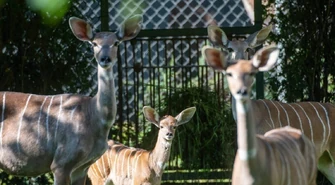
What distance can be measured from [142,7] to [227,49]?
3.13 meters

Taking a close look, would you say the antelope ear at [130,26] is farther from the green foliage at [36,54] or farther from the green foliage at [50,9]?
the green foliage at [36,54]

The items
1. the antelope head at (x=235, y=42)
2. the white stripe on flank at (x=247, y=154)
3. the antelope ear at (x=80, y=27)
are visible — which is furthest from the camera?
the antelope head at (x=235, y=42)

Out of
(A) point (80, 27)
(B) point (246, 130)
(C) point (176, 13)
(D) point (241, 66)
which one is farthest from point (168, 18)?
(B) point (246, 130)

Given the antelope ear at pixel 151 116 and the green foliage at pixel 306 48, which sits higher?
the green foliage at pixel 306 48

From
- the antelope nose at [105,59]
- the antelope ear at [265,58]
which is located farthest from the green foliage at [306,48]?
the antelope ear at [265,58]

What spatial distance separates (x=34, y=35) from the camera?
8195mm

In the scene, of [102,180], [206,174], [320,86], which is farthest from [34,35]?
[320,86]

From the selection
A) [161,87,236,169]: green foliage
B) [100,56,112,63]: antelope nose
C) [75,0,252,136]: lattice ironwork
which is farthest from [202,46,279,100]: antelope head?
[75,0,252,136]: lattice ironwork

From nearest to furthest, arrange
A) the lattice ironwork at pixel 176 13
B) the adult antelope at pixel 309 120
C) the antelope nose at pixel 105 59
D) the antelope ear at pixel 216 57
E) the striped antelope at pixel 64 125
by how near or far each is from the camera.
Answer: the antelope ear at pixel 216 57
the antelope nose at pixel 105 59
the striped antelope at pixel 64 125
the adult antelope at pixel 309 120
the lattice ironwork at pixel 176 13

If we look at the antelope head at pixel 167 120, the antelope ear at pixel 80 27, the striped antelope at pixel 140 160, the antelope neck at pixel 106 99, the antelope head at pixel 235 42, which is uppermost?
the antelope ear at pixel 80 27

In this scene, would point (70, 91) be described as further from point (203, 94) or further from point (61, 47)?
point (203, 94)

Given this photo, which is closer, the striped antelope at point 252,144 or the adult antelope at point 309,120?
the striped antelope at point 252,144

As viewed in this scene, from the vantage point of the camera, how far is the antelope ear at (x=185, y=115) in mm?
7820

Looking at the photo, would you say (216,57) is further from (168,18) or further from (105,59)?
(168,18)
